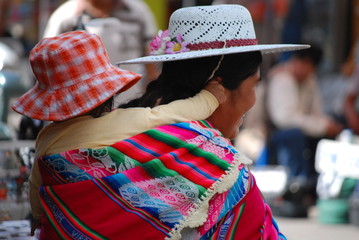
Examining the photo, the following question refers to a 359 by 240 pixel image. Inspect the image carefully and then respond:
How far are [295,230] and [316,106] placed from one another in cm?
196

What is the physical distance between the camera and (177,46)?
2801mm

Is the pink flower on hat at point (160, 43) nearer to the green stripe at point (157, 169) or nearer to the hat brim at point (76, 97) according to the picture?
the hat brim at point (76, 97)

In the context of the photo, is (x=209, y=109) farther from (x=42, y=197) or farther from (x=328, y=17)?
(x=328, y=17)

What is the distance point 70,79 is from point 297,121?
6.15 meters

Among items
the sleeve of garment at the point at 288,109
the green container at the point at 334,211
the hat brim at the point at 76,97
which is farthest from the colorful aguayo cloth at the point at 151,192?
the sleeve of garment at the point at 288,109

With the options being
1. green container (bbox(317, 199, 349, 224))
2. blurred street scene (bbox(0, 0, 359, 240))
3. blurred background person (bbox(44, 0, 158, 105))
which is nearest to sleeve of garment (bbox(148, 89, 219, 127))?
blurred street scene (bbox(0, 0, 359, 240))

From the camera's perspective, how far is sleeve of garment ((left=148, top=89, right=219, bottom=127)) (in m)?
2.46

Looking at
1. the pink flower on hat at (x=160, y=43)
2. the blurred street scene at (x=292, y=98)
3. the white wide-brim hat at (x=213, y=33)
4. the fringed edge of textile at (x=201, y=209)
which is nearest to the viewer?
the fringed edge of textile at (x=201, y=209)

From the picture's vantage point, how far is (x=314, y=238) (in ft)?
21.8

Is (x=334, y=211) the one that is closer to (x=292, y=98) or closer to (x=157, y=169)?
(x=292, y=98)

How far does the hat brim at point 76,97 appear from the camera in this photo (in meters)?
2.41

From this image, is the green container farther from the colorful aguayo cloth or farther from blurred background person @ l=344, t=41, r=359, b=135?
the colorful aguayo cloth

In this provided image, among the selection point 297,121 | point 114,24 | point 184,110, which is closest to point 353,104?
point 297,121

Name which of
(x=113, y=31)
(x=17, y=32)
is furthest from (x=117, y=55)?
(x=17, y=32)
